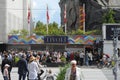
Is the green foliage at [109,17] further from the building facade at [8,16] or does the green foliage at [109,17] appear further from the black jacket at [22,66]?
the black jacket at [22,66]

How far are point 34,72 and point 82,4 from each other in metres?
59.4

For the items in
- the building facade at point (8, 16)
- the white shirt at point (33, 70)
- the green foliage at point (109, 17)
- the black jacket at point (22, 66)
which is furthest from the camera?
the building facade at point (8, 16)

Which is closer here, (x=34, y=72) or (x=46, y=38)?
(x=34, y=72)

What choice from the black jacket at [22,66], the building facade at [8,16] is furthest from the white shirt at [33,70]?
the building facade at [8,16]

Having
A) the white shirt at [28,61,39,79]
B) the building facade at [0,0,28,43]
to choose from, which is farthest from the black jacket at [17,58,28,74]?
the building facade at [0,0,28,43]

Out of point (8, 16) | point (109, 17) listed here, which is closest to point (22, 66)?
point (109, 17)

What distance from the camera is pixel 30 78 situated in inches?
738

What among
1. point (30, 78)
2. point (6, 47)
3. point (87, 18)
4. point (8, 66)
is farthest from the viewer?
point (87, 18)

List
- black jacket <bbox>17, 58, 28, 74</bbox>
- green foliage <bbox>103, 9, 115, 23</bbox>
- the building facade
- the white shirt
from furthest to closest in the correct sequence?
the building facade
green foliage <bbox>103, 9, 115, 23</bbox>
black jacket <bbox>17, 58, 28, 74</bbox>
the white shirt

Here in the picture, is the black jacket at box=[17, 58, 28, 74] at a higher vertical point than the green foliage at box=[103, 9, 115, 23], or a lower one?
lower

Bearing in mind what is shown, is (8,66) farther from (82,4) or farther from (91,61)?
(82,4)

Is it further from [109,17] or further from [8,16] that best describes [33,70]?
[8,16]

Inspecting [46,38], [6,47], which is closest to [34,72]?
[46,38]

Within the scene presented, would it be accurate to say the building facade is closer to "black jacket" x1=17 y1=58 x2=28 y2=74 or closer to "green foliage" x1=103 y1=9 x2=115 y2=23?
"green foliage" x1=103 y1=9 x2=115 y2=23
